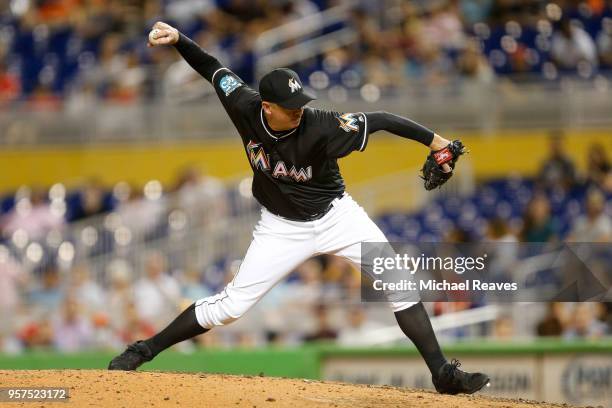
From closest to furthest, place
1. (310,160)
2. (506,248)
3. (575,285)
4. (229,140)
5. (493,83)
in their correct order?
(310,160) < (575,285) < (506,248) < (493,83) < (229,140)

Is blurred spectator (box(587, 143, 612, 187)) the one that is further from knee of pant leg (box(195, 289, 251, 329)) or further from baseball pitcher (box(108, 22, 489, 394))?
knee of pant leg (box(195, 289, 251, 329))

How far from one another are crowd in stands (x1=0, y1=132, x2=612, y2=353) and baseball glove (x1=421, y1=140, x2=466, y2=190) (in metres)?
4.64

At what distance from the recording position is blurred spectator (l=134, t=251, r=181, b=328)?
1230 cm

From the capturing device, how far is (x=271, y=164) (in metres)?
6.88

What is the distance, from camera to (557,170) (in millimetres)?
13914

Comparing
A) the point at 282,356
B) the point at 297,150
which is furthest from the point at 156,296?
the point at 297,150

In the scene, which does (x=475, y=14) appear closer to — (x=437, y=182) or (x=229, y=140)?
(x=229, y=140)

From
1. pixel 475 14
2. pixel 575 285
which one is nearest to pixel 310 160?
pixel 575 285

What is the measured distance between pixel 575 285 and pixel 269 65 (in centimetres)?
816

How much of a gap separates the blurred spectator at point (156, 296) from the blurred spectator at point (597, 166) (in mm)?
5168

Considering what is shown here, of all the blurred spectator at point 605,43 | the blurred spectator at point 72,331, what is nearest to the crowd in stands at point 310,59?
the blurred spectator at point 605,43

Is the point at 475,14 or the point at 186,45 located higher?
the point at 475,14

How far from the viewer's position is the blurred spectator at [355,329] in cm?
1170

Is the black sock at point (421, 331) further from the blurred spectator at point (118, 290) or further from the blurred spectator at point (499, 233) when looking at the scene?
the blurred spectator at point (118, 290)
